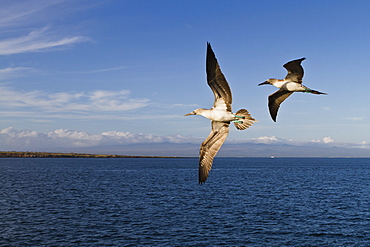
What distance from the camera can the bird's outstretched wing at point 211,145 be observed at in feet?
29.6

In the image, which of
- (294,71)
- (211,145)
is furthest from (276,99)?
(211,145)

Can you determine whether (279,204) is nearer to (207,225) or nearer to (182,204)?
(182,204)

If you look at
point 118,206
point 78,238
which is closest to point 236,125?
point 78,238

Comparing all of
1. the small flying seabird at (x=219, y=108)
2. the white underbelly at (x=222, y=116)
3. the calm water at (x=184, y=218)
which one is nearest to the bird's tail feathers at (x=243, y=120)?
the small flying seabird at (x=219, y=108)

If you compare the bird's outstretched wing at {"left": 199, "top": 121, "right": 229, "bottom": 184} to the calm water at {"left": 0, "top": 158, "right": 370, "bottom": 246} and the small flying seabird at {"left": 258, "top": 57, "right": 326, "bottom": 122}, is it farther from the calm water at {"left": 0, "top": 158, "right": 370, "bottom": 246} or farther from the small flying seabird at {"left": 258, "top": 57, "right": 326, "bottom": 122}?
the calm water at {"left": 0, "top": 158, "right": 370, "bottom": 246}

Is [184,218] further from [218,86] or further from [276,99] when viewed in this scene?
[276,99]

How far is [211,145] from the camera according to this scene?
31.4ft

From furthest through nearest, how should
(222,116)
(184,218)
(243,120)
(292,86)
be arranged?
(184,218), (222,116), (243,120), (292,86)

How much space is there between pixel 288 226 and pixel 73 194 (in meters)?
76.1

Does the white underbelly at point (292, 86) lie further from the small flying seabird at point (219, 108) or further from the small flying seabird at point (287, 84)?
the small flying seabird at point (219, 108)

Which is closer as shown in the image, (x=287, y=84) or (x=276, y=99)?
(x=287, y=84)

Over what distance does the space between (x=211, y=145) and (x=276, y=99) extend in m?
2.27

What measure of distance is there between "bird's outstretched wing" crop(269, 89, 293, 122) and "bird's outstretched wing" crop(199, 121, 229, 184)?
1.29m

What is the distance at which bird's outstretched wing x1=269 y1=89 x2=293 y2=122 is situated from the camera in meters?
7.71
